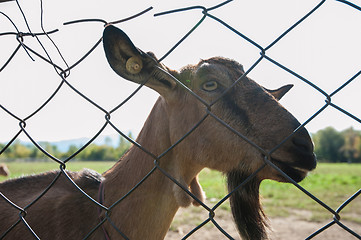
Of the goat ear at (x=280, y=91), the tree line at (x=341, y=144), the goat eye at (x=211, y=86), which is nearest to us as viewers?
the goat eye at (x=211, y=86)

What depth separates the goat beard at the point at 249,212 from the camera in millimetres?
1847

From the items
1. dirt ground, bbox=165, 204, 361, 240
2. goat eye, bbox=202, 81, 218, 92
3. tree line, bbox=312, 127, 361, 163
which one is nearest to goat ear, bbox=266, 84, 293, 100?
goat eye, bbox=202, 81, 218, 92

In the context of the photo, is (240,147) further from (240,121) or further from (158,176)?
(158,176)

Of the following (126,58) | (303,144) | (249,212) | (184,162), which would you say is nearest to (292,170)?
(303,144)

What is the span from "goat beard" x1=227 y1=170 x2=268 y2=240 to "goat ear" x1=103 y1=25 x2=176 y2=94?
95 cm

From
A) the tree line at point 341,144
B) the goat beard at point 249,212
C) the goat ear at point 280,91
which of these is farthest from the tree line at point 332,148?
the goat beard at point 249,212

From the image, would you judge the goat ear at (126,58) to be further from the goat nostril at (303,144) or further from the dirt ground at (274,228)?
the dirt ground at (274,228)

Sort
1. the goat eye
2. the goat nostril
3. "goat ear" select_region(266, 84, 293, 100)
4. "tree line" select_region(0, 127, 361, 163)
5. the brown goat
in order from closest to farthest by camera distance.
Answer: the goat nostril
the brown goat
the goat eye
"goat ear" select_region(266, 84, 293, 100)
"tree line" select_region(0, 127, 361, 163)

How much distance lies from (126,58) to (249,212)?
1.23 metres

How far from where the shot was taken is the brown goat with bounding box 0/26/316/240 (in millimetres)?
1761

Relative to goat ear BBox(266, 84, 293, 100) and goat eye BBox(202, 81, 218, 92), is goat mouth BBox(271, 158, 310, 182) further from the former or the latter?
goat ear BBox(266, 84, 293, 100)

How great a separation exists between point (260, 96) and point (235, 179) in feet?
1.94

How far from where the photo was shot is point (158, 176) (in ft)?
7.20

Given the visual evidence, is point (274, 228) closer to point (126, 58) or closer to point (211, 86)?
point (211, 86)
